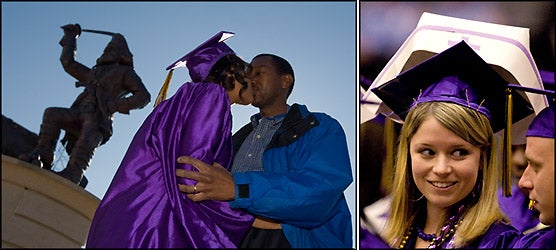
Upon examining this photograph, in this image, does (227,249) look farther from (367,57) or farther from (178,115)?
(367,57)

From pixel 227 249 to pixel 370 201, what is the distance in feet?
2.37

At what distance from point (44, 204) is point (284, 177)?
3.04 ft

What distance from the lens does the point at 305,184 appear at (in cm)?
275

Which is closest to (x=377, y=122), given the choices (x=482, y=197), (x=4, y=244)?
(x=482, y=197)

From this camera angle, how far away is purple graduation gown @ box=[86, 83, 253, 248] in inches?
106

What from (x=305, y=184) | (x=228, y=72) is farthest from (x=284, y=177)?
(x=228, y=72)

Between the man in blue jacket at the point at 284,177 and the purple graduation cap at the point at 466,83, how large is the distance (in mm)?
407

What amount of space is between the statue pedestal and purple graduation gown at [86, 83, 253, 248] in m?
0.27

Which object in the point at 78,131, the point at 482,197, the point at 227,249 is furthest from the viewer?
the point at 78,131

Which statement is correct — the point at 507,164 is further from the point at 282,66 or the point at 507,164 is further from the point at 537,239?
the point at 282,66

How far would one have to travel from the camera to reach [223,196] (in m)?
2.76

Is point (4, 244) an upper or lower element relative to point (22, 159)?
lower

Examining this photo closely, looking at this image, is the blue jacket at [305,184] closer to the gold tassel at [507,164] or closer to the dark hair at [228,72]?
the dark hair at [228,72]

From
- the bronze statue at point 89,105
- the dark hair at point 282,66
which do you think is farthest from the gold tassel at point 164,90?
the dark hair at point 282,66
